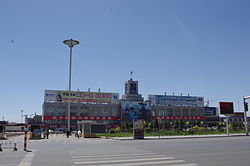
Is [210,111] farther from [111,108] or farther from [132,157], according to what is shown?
[132,157]

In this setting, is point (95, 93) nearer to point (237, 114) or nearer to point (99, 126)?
point (99, 126)

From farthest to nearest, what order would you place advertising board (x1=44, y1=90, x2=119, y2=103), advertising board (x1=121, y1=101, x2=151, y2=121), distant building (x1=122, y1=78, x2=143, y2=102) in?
1. distant building (x1=122, y1=78, x2=143, y2=102)
2. advertising board (x1=121, y1=101, x2=151, y2=121)
3. advertising board (x1=44, y1=90, x2=119, y2=103)

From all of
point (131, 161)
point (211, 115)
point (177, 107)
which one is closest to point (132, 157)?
point (131, 161)

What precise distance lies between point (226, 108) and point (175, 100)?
56670 mm

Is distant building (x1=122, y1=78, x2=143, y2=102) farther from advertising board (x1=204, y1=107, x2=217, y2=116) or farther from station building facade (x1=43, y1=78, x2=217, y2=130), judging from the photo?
advertising board (x1=204, y1=107, x2=217, y2=116)

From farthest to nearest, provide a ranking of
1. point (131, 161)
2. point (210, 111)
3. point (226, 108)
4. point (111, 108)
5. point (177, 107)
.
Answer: point (210, 111)
point (177, 107)
point (111, 108)
point (226, 108)
point (131, 161)

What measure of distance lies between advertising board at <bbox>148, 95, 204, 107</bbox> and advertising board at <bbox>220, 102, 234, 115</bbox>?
176 feet

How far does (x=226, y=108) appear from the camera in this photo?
148 feet

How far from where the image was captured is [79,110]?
9569 centimetres

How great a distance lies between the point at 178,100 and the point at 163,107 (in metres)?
8.60

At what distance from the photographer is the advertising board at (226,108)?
44781 millimetres

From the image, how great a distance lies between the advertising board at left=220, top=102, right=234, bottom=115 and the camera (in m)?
44.8

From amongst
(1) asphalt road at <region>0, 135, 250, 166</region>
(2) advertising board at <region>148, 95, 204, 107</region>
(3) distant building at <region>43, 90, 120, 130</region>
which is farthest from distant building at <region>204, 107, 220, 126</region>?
(1) asphalt road at <region>0, 135, 250, 166</region>

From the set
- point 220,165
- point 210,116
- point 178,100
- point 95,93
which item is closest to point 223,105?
point 220,165
